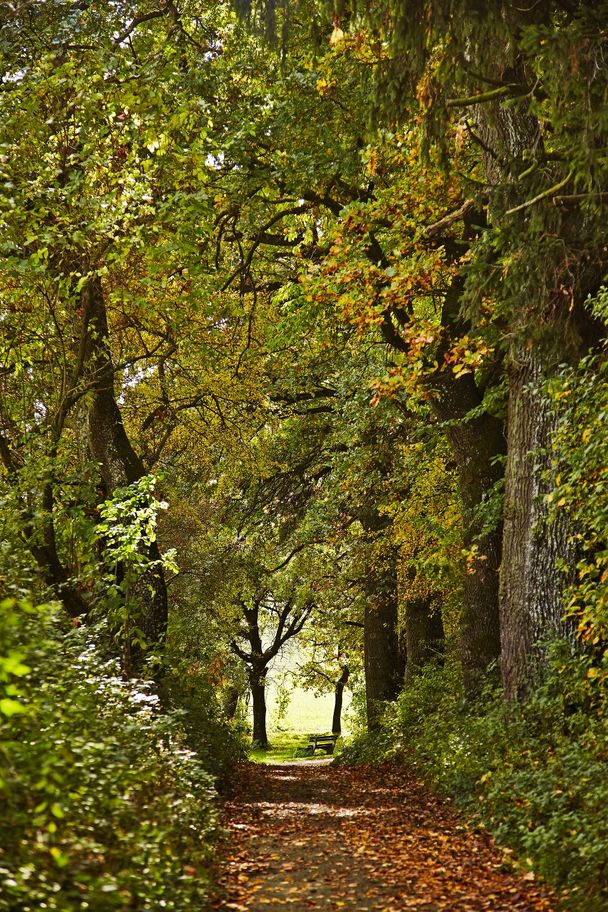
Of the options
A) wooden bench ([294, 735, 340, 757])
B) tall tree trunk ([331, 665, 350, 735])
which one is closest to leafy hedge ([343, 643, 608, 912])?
wooden bench ([294, 735, 340, 757])

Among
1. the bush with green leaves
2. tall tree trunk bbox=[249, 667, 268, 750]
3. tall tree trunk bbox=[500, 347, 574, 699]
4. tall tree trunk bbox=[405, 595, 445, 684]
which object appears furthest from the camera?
tall tree trunk bbox=[249, 667, 268, 750]

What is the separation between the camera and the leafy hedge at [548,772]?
576 cm

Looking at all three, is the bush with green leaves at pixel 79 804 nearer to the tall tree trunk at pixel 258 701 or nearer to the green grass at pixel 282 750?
the green grass at pixel 282 750

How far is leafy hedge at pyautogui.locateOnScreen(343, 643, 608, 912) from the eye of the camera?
5.76 meters

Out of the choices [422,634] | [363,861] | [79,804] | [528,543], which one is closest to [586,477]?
[528,543]

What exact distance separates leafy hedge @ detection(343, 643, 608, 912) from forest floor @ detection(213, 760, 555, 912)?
23 centimetres

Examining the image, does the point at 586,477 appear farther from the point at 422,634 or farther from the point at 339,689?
the point at 339,689

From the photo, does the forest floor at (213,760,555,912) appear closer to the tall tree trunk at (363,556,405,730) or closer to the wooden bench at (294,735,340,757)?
the tall tree trunk at (363,556,405,730)

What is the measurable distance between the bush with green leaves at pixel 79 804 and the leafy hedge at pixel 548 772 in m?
2.27

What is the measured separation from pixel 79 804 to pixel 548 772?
13.3 feet

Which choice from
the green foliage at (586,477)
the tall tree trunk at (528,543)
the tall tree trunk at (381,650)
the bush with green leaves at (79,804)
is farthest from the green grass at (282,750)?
the bush with green leaves at (79,804)

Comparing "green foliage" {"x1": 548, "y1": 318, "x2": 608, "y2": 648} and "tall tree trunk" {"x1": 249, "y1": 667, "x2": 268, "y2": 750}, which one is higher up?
"green foliage" {"x1": 548, "y1": 318, "x2": 608, "y2": 648}

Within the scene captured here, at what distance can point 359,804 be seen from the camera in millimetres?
10977

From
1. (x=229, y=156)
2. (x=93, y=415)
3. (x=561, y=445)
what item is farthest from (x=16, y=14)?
(x=561, y=445)
